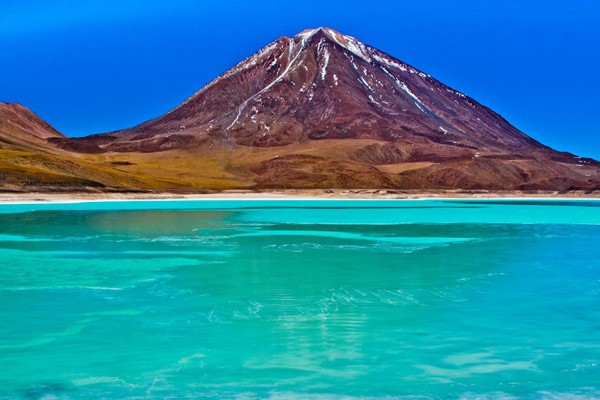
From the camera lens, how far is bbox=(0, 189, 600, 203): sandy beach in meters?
88.2

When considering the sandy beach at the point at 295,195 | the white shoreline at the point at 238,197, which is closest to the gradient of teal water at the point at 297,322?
the white shoreline at the point at 238,197

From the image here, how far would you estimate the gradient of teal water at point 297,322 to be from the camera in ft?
39.9

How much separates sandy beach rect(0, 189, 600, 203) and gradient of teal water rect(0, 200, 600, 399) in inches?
2299

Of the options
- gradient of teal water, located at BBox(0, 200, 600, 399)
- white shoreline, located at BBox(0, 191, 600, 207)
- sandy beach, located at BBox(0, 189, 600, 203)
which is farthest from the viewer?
sandy beach, located at BBox(0, 189, 600, 203)

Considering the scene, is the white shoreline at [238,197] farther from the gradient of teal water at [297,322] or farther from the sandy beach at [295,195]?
the gradient of teal water at [297,322]

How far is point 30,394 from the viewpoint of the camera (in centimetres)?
1147

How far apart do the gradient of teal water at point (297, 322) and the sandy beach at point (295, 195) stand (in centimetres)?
5841

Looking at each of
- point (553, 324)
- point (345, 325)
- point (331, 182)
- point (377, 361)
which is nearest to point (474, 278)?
point (553, 324)

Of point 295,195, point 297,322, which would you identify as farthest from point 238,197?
point 297,322

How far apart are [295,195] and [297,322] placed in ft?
355

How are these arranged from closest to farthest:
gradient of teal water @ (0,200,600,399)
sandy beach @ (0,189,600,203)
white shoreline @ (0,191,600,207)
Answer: gradient of teal water @ (0,200,600,399) < white shoreline @ (0,191,600,207) < sandy beach @ (0,189,600,203)

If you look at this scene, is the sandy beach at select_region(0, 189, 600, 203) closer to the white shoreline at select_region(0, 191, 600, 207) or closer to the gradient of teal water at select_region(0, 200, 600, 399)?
the white shoreline at select_region(0, 191, 600, 207)

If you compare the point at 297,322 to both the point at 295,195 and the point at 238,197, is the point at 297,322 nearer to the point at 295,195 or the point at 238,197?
the point at 238,197

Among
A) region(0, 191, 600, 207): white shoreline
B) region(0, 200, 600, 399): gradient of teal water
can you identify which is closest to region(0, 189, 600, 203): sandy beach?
region(0, 191, 600, 207): white shoreline
